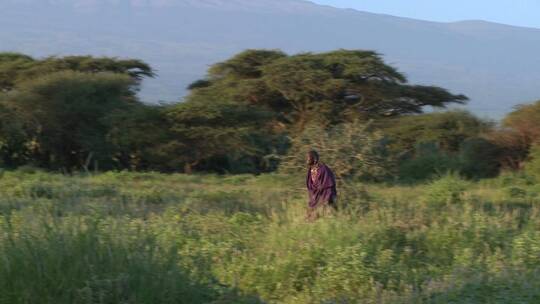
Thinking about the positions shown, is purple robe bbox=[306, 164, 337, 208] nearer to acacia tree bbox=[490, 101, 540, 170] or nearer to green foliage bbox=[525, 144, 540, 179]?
green foliage bbox=[525, 144, 540, 179]

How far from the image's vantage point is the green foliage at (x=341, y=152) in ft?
45.0

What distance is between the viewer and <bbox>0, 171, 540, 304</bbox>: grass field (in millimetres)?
6391

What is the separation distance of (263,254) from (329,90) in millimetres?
19623

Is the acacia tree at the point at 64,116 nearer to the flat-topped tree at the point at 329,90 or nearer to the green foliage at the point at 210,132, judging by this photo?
the green foliage at the point at 210,132

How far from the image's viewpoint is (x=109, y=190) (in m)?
14.9

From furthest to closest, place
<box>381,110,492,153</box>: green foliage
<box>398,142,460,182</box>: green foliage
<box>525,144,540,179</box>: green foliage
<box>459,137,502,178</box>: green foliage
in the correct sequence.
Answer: <box>381,110,492,153</box>: green foliage
<box>459,137,502,178</box>: green foliage
<box>398,142,460,182</box>: green foliage
<box>525,144,540,179</box>: green foliage

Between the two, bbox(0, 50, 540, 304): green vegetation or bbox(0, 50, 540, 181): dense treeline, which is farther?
bbox(0, 50, 540, 181): dense treeline

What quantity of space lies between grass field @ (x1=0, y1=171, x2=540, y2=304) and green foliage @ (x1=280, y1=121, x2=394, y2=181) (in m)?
1.14

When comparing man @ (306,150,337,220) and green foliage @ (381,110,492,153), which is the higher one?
man @ (306,150,337,220)

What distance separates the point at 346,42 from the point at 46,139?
95.9m

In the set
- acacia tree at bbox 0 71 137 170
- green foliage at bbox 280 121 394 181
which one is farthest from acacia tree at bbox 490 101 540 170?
acacia tree at bbox 0 71 137 170

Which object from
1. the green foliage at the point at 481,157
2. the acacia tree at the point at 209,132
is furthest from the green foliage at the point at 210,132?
the green foliage at the point at 481,157

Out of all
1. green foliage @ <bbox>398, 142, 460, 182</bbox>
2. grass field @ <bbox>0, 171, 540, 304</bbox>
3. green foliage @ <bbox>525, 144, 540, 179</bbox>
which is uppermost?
grass field @ <bbox>0, 171, 540, 304</bbox>

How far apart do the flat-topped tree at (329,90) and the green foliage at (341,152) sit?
12.0 meters
